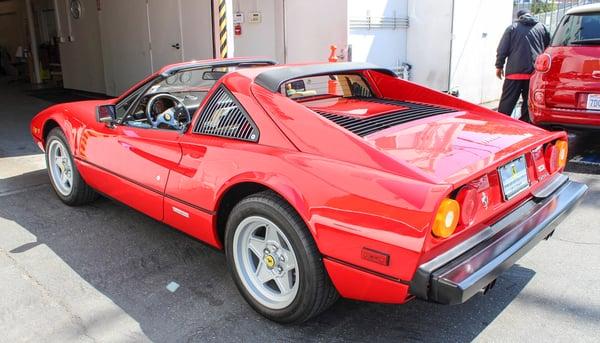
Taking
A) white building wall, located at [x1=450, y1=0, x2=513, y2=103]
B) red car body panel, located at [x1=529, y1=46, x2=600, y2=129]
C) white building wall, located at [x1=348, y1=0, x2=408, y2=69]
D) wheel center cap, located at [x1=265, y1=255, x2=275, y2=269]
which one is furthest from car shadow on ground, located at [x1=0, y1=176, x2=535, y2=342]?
white building wall, located at [x1=450, y1=0, x2=513, y2=103]

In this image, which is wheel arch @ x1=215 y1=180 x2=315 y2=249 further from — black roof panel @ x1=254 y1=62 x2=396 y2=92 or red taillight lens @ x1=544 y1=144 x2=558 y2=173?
red taillight lens @ x1=544 y1=144 x2=558 y2=173

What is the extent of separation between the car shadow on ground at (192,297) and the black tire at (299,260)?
149 millimetres

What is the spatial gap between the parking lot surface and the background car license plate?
709 mm

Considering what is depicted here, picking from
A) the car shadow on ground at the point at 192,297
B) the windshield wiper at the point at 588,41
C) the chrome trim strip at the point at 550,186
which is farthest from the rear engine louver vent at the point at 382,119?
the windshield wiper at the point at 588,41

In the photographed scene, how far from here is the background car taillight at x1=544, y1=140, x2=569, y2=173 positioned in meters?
3.09

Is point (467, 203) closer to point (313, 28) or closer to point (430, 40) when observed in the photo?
point (313, 28)

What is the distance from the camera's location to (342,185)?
237 cm

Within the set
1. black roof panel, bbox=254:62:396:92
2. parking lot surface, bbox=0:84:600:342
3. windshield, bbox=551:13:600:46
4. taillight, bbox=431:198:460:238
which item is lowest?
parking lot surface, bbox=0:84:600:342

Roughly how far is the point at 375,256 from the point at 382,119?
1.09 m

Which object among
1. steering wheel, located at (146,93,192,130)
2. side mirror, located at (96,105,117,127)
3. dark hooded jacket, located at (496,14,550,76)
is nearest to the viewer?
steering wheel, located at (146,93,192,130)


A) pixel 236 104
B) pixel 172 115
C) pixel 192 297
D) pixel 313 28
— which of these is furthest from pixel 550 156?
pixel 313 28

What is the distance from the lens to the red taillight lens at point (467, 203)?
233cm

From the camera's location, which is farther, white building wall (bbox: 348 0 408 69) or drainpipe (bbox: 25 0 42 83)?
drainpipe (bbox: 25 0 42 83)

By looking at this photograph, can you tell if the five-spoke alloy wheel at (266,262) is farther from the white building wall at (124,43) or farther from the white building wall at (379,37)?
the white building wall at (124,43)
